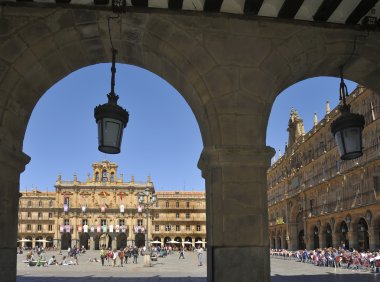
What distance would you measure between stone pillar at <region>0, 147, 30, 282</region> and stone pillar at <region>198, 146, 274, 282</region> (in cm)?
201

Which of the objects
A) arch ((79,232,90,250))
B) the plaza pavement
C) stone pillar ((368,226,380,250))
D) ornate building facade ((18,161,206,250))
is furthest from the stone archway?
arch ((79,232,90,250))

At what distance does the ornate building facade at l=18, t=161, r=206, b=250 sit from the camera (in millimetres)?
84000

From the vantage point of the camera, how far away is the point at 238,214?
14.4 ft

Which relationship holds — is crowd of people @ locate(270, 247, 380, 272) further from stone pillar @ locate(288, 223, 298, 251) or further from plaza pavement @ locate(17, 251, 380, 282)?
stone pillar @ locate(288, 223, 298, 251)

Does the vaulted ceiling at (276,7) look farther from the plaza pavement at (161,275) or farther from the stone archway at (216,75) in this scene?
the plaza pavement at (161,275)

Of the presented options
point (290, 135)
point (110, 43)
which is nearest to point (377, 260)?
point (110, 43)

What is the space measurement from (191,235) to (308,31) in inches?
3243

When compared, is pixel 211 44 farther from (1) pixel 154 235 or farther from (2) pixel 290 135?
(1) pixel 154 235

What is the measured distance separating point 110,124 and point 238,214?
1549 millimetres

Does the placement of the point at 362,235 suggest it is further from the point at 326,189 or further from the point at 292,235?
the point at 292,235

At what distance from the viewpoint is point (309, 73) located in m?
5.35

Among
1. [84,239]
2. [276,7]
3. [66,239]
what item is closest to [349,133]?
[276,7]

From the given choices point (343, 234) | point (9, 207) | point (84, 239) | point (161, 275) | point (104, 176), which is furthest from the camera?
point (104, 176)

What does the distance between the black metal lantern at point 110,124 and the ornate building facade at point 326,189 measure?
25.9 meters
